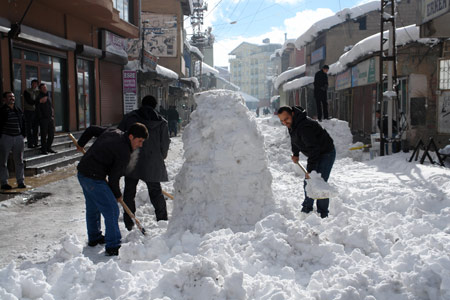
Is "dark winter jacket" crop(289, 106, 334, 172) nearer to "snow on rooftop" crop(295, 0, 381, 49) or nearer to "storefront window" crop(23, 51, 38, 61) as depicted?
"storefront window" crop(23, 51, 38, 61)

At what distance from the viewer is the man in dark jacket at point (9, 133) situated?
7336 mm

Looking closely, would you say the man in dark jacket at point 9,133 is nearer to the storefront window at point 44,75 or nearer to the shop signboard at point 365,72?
the storefront window at point 44,75

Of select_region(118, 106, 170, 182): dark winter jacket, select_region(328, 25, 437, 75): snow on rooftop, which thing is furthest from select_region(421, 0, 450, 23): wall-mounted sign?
select_region(118, 106, 170, 182): dark winter jacket

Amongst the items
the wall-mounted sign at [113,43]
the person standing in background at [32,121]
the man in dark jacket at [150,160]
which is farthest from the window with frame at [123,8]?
the man in dark jacket at [150,160]

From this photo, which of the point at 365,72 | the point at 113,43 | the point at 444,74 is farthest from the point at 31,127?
the point at 365,72

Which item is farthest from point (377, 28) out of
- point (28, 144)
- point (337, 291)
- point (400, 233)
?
point (337, 291)

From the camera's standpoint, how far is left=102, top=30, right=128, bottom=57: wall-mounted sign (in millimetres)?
16594

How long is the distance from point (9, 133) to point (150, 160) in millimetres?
3333

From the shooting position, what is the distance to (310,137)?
5.45 metres

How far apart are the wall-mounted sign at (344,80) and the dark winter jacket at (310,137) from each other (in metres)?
15.1

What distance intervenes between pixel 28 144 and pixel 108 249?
667cm

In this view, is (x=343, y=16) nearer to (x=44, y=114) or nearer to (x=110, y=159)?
(x=44, y=114)

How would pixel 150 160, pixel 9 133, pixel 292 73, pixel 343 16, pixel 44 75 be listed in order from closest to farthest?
pixel 150 160
pixel 9 133
pixel 44 75
pixel 343 16
pixel 292 73

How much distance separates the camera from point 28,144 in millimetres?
10203
